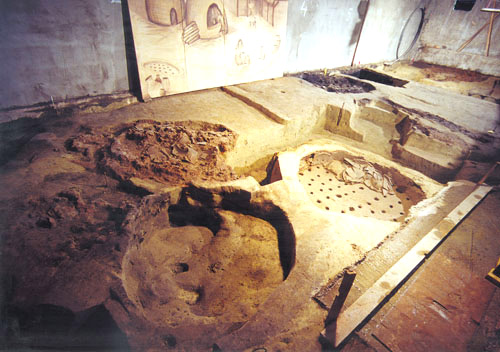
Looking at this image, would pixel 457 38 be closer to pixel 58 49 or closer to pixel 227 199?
pixel 227 199

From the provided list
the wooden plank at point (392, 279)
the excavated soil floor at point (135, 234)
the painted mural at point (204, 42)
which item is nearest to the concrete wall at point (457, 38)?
the painted mural at point (204, 42)

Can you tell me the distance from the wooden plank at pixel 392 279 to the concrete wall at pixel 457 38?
1122 cm

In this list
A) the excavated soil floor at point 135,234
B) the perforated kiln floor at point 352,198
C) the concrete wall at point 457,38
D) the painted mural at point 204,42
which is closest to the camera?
the excavated soil floor at point 135,234

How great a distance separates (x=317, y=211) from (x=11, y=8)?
4.87 m

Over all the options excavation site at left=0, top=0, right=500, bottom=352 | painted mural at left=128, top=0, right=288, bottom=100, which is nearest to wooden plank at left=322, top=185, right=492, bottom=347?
excavation site at left=0, top=0, right=500, bottom=352

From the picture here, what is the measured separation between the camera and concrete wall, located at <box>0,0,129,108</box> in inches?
145

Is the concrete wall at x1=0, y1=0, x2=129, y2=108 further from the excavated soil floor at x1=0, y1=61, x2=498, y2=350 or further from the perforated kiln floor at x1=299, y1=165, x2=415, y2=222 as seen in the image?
the perforated kiln floor at x1=299, y1=165, x2=415, y2=222

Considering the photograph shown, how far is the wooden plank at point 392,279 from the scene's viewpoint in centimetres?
204

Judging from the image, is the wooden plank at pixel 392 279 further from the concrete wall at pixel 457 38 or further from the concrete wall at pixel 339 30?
the concrete wall at pixel 457 38

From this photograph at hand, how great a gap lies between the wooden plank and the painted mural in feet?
15.8

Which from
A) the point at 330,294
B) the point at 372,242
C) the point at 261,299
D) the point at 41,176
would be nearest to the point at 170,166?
the point at 41,176

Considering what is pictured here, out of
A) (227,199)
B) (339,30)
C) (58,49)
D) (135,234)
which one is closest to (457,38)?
(339,30)

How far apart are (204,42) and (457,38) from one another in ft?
38.4

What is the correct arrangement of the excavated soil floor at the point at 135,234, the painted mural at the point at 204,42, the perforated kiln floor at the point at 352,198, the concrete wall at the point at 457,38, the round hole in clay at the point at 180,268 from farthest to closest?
the concrete wall at the point at 457,38
the painted mural at the point at 204,42
the perforated kiln floor at the point at 352,198
the round hole in clay at the point at 180,268
the excavated soil floor at the point at 135,234
